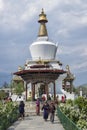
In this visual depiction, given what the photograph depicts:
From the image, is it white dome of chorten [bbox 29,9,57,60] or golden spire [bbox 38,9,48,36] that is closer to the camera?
white dome of chorten [bbox 29,9,57,60]

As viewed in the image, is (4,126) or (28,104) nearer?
(4,126)

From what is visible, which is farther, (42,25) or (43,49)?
(42,25)

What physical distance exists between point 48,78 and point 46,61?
48.5ft

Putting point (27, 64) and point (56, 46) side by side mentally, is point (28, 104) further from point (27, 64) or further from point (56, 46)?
point (56, 46)

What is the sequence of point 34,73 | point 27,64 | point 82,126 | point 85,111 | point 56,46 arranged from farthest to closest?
point 56,46
point 27,64
point 34,73
point 85,111
point 82,126

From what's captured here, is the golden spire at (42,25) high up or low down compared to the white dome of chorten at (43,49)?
up

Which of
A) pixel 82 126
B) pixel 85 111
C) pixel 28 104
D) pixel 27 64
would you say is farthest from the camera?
pixel 27 64

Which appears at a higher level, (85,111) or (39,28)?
(39,28)

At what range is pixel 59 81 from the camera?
212ft

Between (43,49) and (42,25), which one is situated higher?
(42,25)

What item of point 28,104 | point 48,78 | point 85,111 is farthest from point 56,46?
point 85,111

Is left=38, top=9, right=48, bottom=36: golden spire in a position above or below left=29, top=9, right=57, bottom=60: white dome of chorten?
above

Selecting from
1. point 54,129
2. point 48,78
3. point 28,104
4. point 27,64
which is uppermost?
point 27,64

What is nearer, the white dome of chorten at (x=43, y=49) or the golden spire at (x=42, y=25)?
the white dome of chorten at (x=43, y=49)
